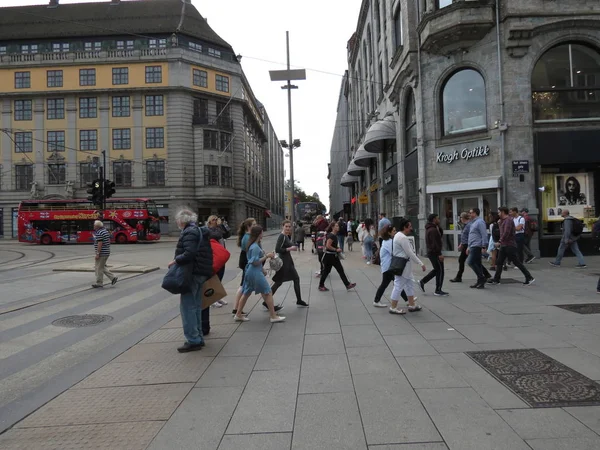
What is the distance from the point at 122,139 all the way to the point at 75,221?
15947 mm

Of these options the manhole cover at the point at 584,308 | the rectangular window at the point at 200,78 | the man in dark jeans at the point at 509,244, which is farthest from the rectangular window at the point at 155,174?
the manhole cover at the point at 584,308

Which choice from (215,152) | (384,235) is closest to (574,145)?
(384,235)

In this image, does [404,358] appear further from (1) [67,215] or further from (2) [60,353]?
(1) [67,215]

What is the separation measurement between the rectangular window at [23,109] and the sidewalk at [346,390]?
50901 millimetres

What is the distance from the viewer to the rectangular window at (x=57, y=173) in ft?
153

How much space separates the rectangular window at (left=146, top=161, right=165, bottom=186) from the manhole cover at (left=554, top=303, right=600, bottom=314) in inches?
1732

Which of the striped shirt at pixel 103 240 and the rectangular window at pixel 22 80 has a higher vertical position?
the rectangular window at pixel 22 80

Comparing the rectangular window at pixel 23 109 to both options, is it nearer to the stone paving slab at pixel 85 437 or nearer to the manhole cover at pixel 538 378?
the stone paving slab at pixel 85 437

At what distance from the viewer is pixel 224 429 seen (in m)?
3.16

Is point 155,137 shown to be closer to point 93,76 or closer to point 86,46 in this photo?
point 93,76

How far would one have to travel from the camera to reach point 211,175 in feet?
157

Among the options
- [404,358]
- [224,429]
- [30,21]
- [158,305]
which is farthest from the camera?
[30,21]

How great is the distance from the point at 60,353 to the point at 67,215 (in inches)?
1268

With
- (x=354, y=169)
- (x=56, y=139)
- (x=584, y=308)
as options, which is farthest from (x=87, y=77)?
(x=584, y=308)
